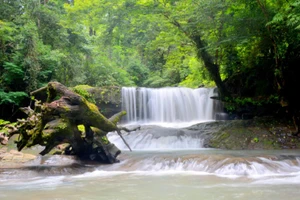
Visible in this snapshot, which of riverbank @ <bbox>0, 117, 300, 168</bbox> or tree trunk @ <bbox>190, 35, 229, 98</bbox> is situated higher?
tree trunk @ <bbox>190, 35, 229, 98</bbox>

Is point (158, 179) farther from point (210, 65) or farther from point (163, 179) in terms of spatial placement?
point (210, 65)

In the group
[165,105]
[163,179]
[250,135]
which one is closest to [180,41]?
[165,105]

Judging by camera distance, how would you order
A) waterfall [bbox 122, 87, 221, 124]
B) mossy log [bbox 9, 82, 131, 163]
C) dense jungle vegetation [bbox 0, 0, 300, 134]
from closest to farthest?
mossy log [bbox 9, 82, 131, 163]
dense jungle vegetation [bbox 0, 0, 300, 134]
waterfall [bbox 122, 87, 221, 124]

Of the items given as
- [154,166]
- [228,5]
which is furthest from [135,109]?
[154,166]

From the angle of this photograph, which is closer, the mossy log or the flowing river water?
the flowing river water

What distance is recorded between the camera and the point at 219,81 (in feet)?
46.3

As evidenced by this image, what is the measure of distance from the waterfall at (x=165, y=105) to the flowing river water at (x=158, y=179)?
323 inches

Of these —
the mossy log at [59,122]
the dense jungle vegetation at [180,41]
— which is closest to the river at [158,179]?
the mossy log at [59,122]

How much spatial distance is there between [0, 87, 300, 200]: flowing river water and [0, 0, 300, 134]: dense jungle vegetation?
490 cm

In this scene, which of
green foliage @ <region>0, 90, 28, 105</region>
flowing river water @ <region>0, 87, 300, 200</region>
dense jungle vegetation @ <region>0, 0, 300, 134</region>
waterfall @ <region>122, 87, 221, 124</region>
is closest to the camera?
flowing river water @ <region>0, 87, 300, 200</region>

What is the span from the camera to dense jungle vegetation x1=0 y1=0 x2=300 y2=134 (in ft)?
34.5

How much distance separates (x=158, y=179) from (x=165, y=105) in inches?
449

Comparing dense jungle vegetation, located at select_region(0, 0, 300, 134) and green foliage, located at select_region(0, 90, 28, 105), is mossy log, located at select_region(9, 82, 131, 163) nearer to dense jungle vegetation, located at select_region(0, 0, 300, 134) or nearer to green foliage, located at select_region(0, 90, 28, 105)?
dense jungle vegetation, located at select_region(0, 0, 300, 134)

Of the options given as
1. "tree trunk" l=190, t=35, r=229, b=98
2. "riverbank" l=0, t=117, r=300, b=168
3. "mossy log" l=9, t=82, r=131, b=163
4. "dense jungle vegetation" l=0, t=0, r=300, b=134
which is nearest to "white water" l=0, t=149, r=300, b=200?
"mossy log" l=9, t=82, r=131, b=163
